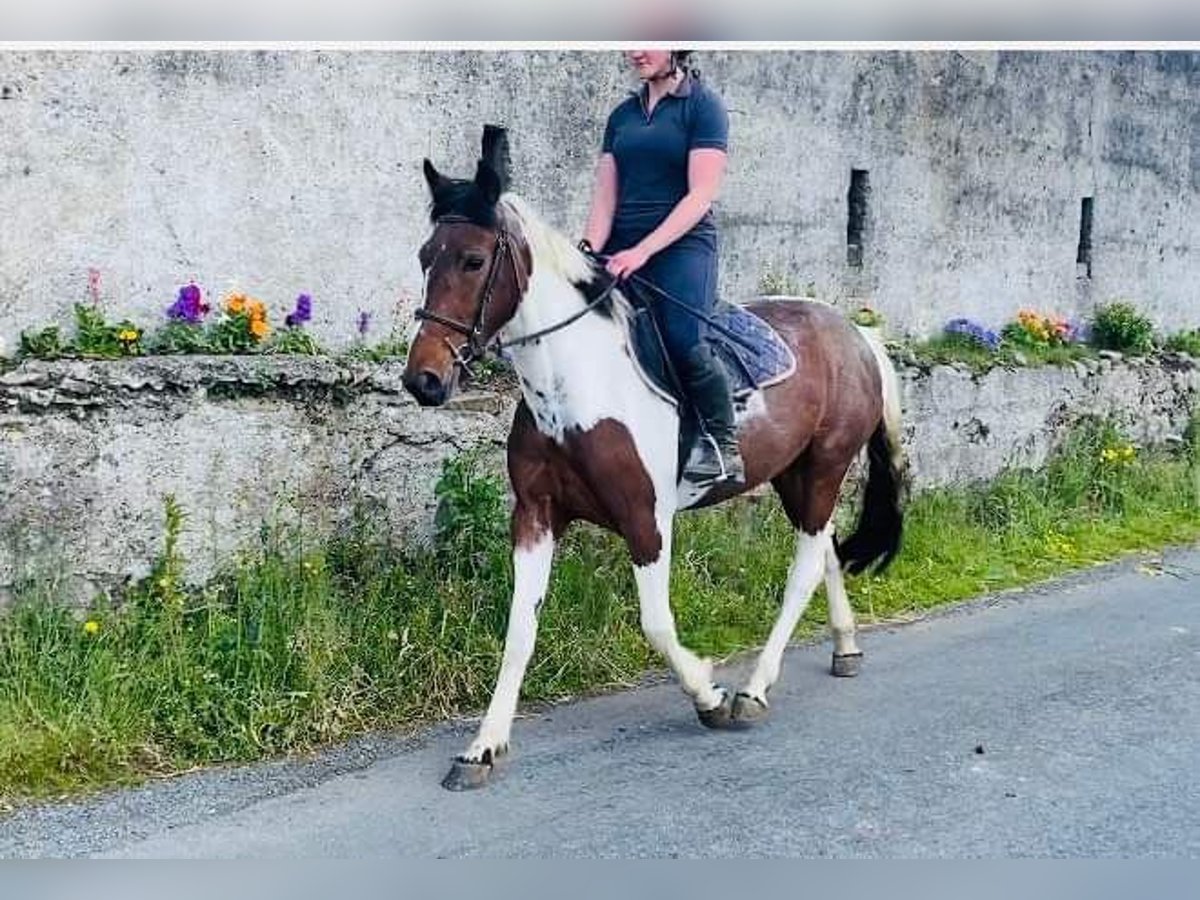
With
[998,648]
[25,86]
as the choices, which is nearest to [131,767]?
[25,86]

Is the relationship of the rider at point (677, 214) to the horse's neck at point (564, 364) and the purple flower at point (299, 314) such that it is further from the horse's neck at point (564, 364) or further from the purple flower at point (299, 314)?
the purple flower at point (299, 314)

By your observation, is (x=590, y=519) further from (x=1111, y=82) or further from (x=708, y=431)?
(x=1111, y=82)

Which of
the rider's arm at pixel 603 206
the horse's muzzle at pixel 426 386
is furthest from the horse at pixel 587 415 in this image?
the rider's arm at pixel 603 206

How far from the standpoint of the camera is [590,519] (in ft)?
15.6

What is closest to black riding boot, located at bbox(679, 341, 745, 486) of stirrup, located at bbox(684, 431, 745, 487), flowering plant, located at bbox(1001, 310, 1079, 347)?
stirrup, located at bbox(684, 431, 745, 487)

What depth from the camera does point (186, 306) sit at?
552 cm

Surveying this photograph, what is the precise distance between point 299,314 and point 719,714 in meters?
2.55

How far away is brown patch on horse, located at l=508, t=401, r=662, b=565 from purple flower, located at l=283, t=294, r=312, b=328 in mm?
1634

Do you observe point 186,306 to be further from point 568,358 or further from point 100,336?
point 568,358

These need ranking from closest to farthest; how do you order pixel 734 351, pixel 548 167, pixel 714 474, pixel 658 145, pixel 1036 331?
pixel 658 145
pixel 714 474
pixel 734 351
pixel 548 167
pixel 1036 331

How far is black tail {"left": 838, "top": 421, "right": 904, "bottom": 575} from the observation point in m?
6.11

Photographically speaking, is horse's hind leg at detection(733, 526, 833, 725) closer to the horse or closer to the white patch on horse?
the horse

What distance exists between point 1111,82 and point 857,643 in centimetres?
601

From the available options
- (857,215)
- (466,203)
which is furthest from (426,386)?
(857,215)
